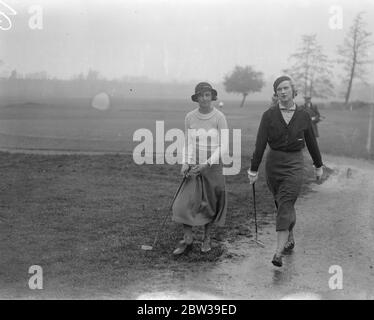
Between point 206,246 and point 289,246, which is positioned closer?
point 206,246

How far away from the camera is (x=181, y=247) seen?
6156mm

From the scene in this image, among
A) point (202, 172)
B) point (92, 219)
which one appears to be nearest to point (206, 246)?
point (202, 172)

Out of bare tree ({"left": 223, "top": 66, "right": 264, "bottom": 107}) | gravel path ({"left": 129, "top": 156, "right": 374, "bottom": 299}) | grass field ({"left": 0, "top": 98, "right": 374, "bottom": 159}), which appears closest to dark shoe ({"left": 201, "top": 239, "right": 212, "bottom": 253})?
gravel path ({"left": 129, "top": 156, "right": 374, "bottom": 299})

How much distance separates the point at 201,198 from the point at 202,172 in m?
0.31

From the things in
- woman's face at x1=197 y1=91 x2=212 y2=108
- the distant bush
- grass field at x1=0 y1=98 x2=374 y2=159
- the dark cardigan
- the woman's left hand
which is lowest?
grass field at x1=0 y1=98 x2=374 y2=159

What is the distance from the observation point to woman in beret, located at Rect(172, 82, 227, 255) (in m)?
6.15

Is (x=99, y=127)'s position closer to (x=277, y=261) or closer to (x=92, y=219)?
(x=92, y=219)

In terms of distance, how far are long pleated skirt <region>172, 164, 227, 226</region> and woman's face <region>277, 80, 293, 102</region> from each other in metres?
1.12

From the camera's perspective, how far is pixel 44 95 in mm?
27281

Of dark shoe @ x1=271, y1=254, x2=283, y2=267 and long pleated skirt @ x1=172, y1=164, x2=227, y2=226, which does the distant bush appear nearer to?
long pleated skirt @ x1=172, y1=164, x2=227, y2=226
